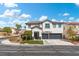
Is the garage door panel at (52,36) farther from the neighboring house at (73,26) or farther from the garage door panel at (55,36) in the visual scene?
the neighboring house at (73,26)

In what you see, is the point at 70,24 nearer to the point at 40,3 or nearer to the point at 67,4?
the point at 67,4

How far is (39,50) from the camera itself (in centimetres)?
595

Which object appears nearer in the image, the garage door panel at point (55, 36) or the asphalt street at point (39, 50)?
the asphalt street at point (39, 50)

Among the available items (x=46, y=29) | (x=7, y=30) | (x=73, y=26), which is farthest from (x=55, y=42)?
(x=7, y=30)

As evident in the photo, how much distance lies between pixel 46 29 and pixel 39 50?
52 cm

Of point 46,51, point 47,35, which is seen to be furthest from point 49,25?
point 46,51

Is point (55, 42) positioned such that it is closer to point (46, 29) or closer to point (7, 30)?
point (46, 29)

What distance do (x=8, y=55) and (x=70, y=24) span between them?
5.26ft

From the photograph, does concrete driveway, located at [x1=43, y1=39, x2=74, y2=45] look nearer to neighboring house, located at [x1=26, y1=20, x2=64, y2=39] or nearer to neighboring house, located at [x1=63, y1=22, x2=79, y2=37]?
neighboring house, located at [x1=26, y1=20, x2=64, y2=39]

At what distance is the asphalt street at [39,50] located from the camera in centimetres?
587

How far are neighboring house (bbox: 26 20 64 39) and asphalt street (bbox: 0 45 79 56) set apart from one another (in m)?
0.26

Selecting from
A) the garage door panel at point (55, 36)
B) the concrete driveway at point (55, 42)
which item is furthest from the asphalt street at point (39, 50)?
the garage door panel at point (55, 36)

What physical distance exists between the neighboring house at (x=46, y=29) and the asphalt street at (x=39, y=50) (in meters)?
0.26

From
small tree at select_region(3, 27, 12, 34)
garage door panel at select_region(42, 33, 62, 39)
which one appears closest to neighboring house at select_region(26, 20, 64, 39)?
garage door panel at select_region(42, 33, 62, 39)
